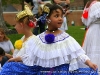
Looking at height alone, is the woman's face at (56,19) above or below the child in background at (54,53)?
above

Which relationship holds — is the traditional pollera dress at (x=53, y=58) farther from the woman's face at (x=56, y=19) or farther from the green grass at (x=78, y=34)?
the green grass at (x=78, y=34)

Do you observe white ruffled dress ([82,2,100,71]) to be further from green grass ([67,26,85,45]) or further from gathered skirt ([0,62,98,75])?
green grass ([67,26,85,45])

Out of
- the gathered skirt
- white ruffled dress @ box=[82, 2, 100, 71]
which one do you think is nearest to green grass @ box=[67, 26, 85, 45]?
white ruffled dress @ box=[82, 2, 100, 71]

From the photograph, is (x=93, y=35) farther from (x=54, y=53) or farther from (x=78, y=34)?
(x=78, y=34)

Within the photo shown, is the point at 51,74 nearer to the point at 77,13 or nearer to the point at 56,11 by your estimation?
the point at 56,11

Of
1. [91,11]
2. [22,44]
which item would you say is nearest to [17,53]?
[22,44]

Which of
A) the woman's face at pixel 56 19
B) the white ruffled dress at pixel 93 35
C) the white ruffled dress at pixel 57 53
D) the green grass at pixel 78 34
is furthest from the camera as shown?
the green grass at pixel 78 34

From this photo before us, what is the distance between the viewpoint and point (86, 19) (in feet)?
24.2

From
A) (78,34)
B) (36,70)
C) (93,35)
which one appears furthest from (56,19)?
(78,34)

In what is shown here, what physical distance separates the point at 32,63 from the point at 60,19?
0.68m

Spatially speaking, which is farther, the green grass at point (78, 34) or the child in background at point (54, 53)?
the green grass at point (78, 34)

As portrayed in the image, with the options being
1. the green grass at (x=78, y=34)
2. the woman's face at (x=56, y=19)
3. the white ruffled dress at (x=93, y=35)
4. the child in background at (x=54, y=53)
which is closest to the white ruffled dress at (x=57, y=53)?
the child in background at (x=54, y=53)

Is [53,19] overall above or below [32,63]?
above

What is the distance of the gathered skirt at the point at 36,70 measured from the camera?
4770 mm
